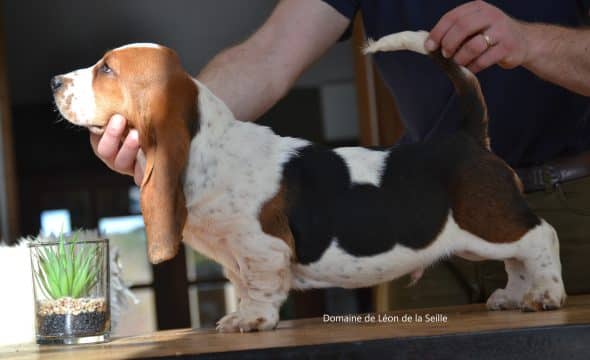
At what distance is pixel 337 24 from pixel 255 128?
0.60 m

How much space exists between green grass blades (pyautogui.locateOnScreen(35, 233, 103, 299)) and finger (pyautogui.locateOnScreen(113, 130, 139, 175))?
127 millimetres

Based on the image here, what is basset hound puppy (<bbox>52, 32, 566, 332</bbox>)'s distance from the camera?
113 cm

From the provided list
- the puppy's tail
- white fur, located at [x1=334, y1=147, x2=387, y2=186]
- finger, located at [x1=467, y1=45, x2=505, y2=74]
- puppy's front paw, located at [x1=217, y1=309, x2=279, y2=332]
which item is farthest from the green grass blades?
finger, located at [x1=467, y1=45, x2=505, y2=74]

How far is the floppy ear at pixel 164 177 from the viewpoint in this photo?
108 centimetres

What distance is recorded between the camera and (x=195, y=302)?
609 centimetres

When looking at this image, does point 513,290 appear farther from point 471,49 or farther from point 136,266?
point 136,266

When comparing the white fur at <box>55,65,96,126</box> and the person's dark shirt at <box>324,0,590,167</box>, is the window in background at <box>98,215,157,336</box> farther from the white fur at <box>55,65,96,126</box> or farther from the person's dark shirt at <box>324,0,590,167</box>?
the white fur at <box>55,65,96,126</box>

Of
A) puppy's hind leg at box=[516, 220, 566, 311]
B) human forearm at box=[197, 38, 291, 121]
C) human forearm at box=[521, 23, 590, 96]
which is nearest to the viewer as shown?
puppy's hind leg at box=[516, 220, 566, 311]

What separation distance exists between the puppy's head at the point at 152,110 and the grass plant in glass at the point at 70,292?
0.18 metres

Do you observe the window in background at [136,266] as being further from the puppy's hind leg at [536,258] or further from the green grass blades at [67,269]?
the puppy's hind leg at [536,258]

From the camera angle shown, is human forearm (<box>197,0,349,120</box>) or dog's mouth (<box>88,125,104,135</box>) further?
human forearm (<box>197,0,349,120</box>)

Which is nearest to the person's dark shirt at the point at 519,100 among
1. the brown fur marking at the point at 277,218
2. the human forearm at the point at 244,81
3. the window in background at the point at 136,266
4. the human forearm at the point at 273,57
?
the human forearm at the point at 273,57

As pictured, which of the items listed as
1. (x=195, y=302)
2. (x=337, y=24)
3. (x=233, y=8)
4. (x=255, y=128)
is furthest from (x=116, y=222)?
(x=255, y=128)

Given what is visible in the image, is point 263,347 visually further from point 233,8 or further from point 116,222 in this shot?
point 116,222
